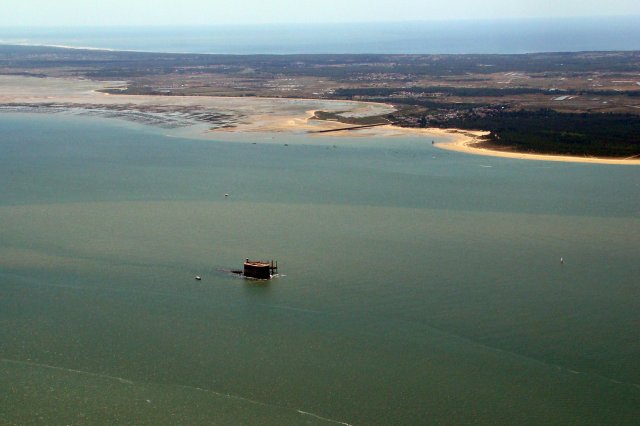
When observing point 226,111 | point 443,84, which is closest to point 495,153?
point 226,111

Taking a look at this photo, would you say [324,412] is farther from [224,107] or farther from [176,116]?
[224,107]

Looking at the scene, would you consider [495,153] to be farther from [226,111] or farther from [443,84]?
[443,84]

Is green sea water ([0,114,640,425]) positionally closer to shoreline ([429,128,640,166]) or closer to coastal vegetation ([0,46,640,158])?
shoreline ([429,128,640,166])

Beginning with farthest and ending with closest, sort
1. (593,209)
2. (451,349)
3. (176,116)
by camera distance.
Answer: (176,116)
(593,209)
(451,349)

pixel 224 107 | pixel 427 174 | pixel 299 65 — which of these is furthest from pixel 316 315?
pixel 299 65

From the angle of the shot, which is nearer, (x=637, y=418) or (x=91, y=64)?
(x=637, y=418)

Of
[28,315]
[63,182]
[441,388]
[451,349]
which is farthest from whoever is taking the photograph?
[63,182]
